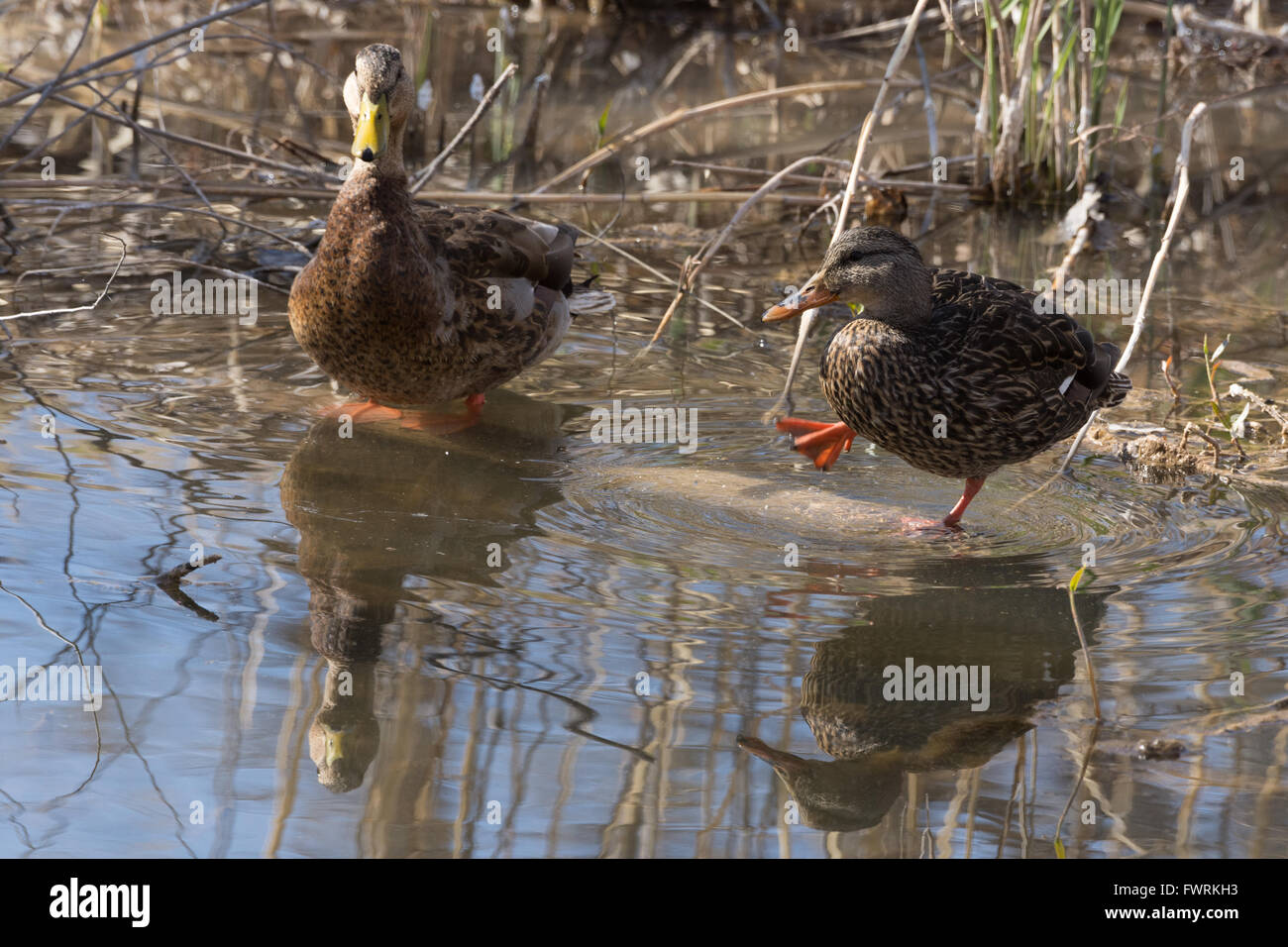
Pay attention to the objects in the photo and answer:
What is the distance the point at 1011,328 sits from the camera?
4.58 meters

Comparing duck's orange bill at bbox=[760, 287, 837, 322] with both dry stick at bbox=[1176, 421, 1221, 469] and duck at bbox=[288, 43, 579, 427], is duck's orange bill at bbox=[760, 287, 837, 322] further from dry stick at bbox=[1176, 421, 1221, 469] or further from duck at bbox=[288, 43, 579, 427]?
dry stick at bbox=[1176, 421, 1221, 469]

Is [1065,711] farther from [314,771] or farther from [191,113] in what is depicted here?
[191,113]

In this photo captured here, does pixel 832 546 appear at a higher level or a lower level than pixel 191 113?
Answer: lower

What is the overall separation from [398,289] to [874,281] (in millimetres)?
1580

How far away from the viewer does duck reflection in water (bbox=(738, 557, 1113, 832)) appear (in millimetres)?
3109

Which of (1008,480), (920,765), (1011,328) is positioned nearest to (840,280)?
(1011,328)

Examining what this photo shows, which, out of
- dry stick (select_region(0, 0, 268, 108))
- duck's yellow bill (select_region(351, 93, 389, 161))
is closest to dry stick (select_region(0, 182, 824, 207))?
dry stick (select_region(0, 0, 268, 108))

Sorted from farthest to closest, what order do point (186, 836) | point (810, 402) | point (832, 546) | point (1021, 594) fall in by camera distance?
point (810, 402)
point (832, 546)
point (1021, 594)
point (186, 836)

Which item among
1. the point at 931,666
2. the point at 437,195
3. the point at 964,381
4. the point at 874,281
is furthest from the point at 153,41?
the point at 931,666

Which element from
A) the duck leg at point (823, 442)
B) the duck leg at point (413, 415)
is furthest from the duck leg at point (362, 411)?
the duck leg at point (823, 442)

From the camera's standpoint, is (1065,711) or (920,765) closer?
(920,765)

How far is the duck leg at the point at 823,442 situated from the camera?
4.79 meters

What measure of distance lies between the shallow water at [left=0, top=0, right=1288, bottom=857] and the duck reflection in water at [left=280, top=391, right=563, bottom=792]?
0.01 metres

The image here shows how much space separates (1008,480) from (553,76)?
21.0 feet
